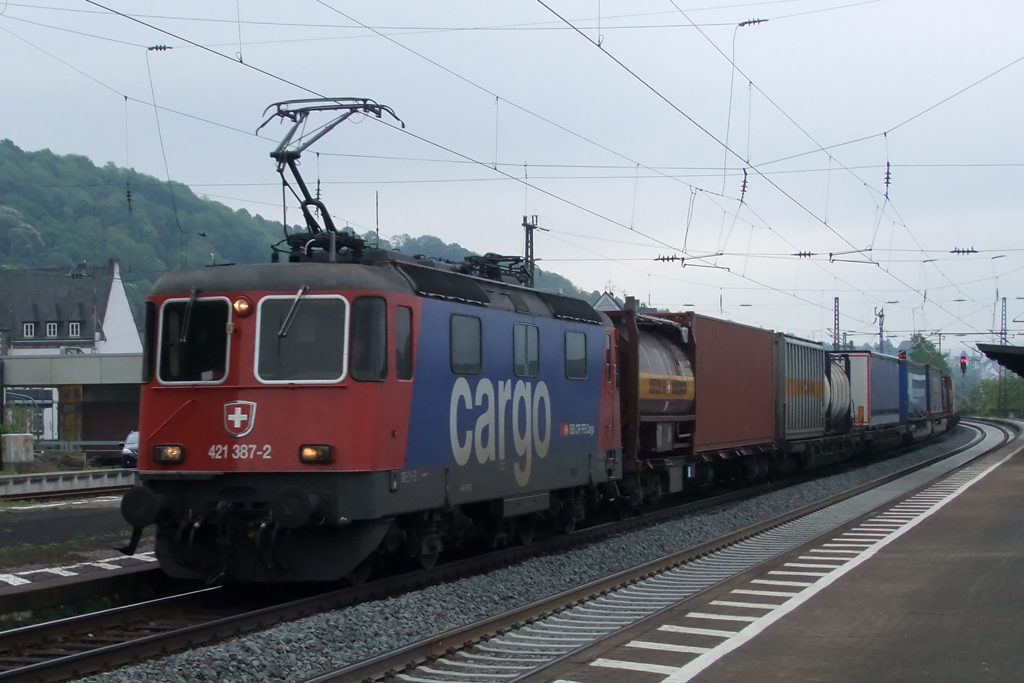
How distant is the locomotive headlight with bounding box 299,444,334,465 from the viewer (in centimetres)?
982

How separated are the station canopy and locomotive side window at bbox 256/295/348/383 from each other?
37.6 m

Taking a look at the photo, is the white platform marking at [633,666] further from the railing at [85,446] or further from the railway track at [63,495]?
the railing at [85,446]

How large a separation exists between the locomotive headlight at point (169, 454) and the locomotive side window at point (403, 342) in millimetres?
2159

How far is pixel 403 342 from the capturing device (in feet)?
34.3

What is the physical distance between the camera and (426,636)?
9.12 m

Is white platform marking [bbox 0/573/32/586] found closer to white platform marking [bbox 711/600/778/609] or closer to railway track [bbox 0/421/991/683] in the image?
railway track [bbox 0/421/991/683]

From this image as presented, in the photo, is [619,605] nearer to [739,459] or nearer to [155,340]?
[155,340]

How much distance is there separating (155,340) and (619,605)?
5.25m

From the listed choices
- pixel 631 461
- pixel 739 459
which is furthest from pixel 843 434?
pixel 631 461

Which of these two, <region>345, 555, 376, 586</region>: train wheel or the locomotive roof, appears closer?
the locomotive roof

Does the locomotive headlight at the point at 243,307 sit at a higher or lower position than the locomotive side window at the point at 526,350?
higher

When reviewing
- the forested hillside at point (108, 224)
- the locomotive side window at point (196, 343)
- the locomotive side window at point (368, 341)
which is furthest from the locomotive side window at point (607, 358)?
the forested hillside at point (108, 224)

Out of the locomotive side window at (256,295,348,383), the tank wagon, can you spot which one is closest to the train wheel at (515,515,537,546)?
the tank wagon

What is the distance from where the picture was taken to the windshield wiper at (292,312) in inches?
399
